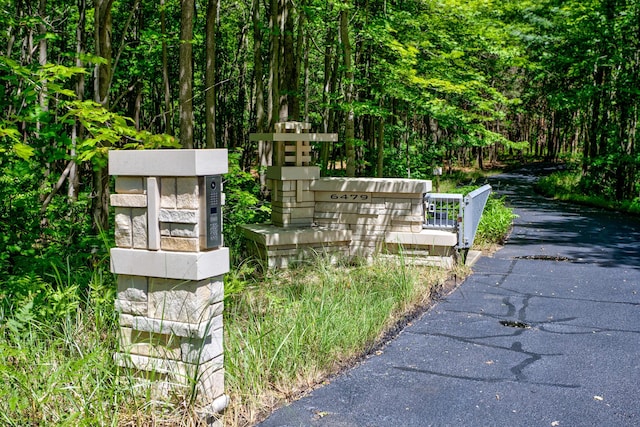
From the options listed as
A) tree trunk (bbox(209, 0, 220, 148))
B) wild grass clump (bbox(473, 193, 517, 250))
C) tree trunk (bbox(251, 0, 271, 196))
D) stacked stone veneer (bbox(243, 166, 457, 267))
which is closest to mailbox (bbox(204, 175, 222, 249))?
stacked stone veneer (bbox(243, 166, 457, 267))

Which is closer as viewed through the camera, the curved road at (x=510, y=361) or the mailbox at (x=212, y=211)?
the mailbox at (x=212, y=211)

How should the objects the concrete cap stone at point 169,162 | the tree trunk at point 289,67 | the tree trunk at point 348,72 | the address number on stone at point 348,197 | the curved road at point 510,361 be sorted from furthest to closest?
the tree trunk at point 289,67 < the tree trunk at point 348,72 < the address number on stone at point 348,197 < the curved road at point 510,361 < the concrete cap stone at point 169,162

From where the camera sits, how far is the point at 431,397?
15.5 ft

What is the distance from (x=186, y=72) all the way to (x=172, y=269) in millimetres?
7334

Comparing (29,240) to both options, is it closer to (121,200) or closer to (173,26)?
(121,200)

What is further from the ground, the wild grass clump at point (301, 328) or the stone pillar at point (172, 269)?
the stone pillar at point (172, 269)

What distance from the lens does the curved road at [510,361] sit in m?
4.40

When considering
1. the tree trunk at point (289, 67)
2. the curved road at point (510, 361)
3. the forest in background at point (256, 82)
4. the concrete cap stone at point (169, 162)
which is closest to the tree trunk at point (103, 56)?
the forest in background at point (256, 82)

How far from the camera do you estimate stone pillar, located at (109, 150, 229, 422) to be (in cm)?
384

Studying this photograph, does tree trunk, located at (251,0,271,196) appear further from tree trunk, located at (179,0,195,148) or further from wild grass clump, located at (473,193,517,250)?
wild grass clump, located at (473,193,517,250)

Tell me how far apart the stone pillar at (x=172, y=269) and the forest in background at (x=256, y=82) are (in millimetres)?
1206

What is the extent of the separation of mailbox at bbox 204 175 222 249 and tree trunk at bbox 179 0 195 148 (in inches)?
263

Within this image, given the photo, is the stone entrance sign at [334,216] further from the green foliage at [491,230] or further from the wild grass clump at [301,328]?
the green foliage at [491,230]

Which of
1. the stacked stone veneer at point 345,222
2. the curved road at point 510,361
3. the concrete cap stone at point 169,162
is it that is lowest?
the curved road at point 510,361
